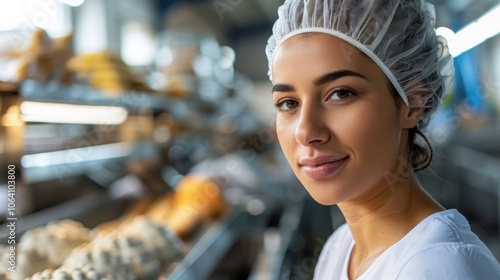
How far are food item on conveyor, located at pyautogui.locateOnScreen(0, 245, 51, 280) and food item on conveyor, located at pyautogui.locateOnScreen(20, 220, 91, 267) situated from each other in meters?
0.03

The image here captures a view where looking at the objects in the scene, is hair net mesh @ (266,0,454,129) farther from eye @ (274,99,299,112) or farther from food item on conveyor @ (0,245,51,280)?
food item on conveyor @ (0,245,51,280)

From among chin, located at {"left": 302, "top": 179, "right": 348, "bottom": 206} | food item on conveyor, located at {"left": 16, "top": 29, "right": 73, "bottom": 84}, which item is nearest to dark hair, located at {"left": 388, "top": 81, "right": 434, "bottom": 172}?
chin, located at {"left": 302, "top": 179, "right": 348, "bottom": 206}

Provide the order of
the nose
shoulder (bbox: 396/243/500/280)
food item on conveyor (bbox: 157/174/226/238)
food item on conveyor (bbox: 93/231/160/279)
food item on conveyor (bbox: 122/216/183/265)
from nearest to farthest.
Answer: shoulder (bbox: 396/243/500/280), the nose, food item on conveyor (bbox: 93/231/160/279), food item on conveyor (bbox: 122/216/183/265), food item on conveyor (bbox: 157/174/226/238)

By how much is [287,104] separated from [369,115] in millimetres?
182

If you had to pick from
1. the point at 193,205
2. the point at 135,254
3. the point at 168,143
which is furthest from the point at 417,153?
the point at 168,143

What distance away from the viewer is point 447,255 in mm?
839

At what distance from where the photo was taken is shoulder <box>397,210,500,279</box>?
2.69 feet

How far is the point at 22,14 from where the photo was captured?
1515 millimetres

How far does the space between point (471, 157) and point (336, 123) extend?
5102 millimetres

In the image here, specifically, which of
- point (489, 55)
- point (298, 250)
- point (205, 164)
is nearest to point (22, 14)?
point (298, 250)

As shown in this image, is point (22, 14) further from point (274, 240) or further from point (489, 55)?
point (489, 55)

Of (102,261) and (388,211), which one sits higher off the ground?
(388,211)

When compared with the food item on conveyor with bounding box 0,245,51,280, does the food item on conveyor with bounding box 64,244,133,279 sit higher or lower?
lower

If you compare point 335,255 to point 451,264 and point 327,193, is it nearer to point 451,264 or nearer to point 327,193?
point 327,193
